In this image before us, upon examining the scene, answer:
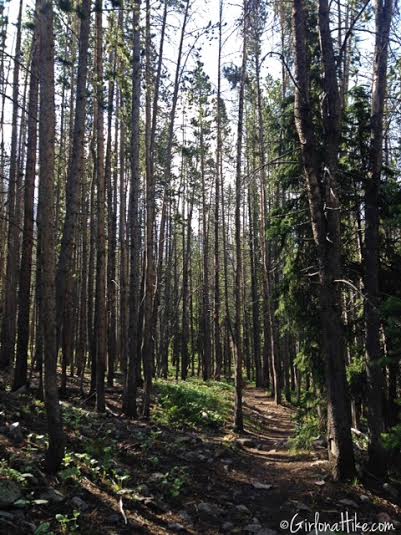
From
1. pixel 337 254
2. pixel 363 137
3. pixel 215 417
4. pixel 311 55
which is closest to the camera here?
pixel 337 254

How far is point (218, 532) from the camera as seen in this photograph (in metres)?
5.45

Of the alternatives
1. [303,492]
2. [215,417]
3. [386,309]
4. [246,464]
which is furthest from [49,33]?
[215,417]

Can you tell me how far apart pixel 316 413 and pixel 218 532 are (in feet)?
15.1

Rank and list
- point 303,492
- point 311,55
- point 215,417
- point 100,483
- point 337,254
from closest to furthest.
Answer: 1. point 100,483
2. point 303,492
3. point 337,254
4. point 311,55
5. point 215,417

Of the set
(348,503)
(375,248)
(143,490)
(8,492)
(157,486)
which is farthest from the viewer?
(375,248)

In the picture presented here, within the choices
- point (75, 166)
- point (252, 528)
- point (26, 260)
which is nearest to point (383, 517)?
point (252, 528)

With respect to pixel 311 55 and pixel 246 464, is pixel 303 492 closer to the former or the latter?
pixel 246 464

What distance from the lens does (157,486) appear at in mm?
6520

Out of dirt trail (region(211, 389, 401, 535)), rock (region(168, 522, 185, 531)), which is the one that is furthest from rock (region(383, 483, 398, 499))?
rock (region(168, 522, 185, 531))

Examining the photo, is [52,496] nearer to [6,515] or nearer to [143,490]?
[6,515]

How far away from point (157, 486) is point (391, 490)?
11.1 ft

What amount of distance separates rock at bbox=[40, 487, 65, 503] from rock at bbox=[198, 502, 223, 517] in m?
1.92

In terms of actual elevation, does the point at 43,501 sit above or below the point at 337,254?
below

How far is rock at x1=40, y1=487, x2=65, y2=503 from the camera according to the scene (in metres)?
5.00
